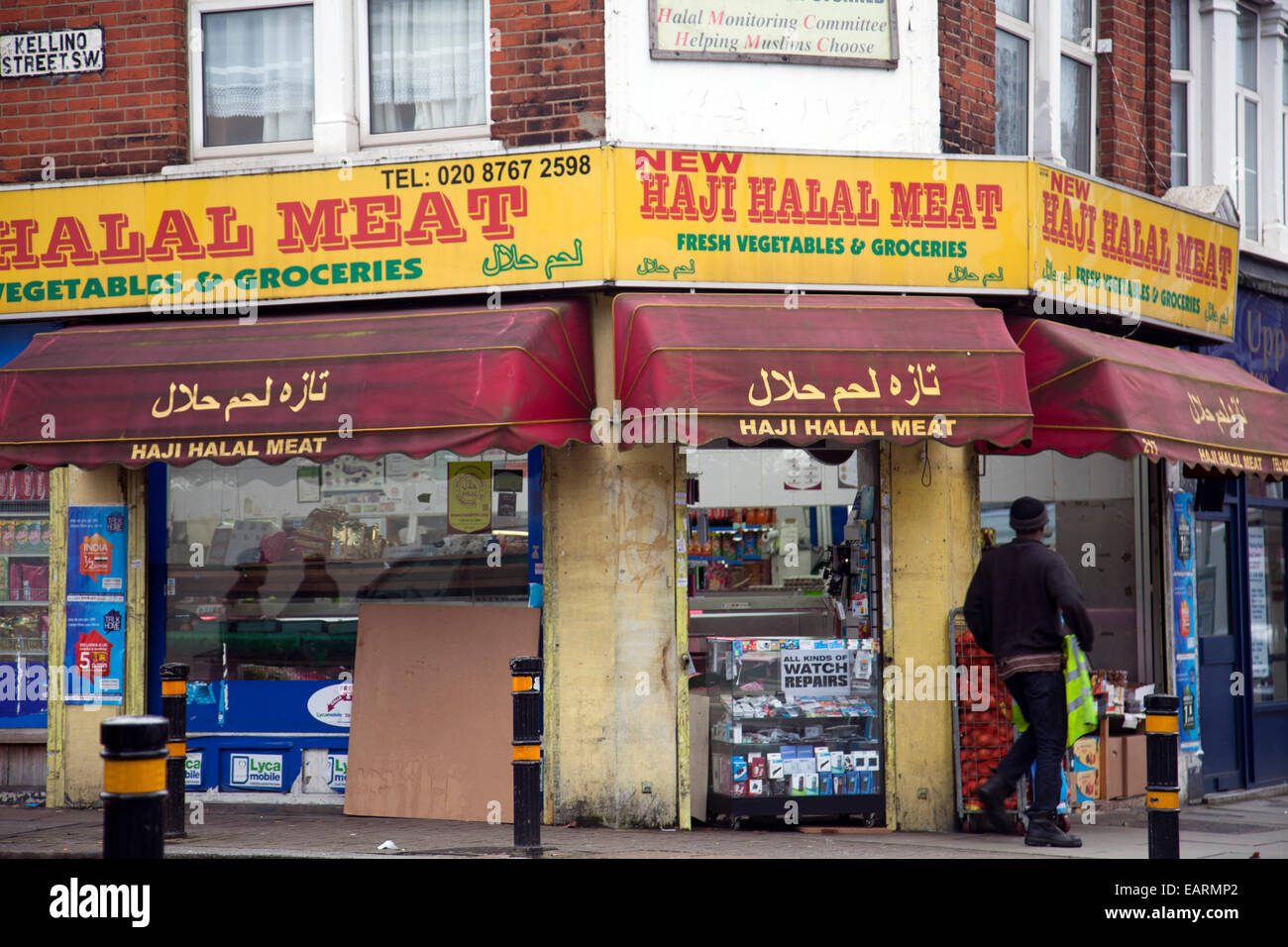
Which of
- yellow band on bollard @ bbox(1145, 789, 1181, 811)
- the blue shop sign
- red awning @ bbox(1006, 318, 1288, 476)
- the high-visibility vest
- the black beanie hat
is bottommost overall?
yellow band on bollard @ bbox(1145, 789, 1181, 811)

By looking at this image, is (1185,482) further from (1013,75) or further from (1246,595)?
(1013,75)

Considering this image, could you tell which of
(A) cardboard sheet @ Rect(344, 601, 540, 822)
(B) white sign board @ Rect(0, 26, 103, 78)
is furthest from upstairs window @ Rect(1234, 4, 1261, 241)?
(B) white sign board @ Rect(0, 26, 103, 78)

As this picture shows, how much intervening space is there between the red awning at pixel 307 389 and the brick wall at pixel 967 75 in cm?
309

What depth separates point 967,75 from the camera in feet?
33.8

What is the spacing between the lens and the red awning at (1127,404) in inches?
375

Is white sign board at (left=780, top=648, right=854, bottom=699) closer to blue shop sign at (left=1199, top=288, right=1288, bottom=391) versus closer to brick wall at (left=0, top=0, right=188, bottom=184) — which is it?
blue shop sign at (left=1199, top=288, right=1288, bottom=391)

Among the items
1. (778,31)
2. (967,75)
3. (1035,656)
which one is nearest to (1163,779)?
(1035,656)

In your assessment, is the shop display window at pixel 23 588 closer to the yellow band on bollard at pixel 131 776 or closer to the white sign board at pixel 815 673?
the white sign board at pixel 815 673

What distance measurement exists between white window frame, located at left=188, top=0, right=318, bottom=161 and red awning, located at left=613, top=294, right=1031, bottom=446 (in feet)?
10.5

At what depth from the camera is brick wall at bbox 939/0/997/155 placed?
10055mm

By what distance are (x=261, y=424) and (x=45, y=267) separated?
2.64 m

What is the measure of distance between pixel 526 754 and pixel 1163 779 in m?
3.38
